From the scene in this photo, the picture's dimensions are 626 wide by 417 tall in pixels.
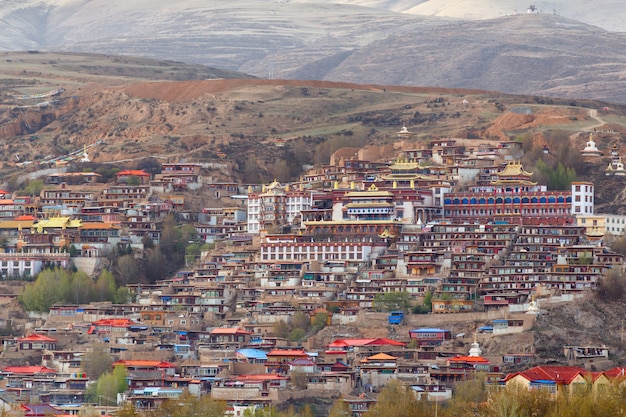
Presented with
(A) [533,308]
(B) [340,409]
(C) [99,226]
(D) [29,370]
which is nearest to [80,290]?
(C) [99,226]

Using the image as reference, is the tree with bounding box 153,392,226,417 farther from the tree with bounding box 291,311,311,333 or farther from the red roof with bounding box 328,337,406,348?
the tree with bounding box 291,311,311,333

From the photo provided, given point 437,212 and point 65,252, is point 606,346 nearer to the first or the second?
point 437,212

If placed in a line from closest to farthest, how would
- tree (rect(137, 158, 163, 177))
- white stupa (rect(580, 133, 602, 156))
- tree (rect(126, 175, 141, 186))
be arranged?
1. white stupa (rect(580, 133, 602, 156))
2. tree (rect(126, 175, 141, 186))
3. tree (rect(137, 158, 163, 177))

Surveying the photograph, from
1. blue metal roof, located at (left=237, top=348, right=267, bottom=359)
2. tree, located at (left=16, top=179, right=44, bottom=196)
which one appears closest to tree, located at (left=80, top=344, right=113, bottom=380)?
blue metal roof, located at (left=237, top=348, right=267, bottom=359)

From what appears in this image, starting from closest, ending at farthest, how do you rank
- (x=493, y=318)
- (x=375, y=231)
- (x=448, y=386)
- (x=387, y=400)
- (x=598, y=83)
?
1. (x=387, y=400)
2. (x=448, y=386)
3. (x=493, y=318)
4. (x=375, y=231)
5. (x=598, y=83)

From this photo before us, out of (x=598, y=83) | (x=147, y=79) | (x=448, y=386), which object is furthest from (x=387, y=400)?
(x=598, y=83)

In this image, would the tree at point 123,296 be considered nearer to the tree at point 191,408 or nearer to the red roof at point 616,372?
the tree at point 191,408
